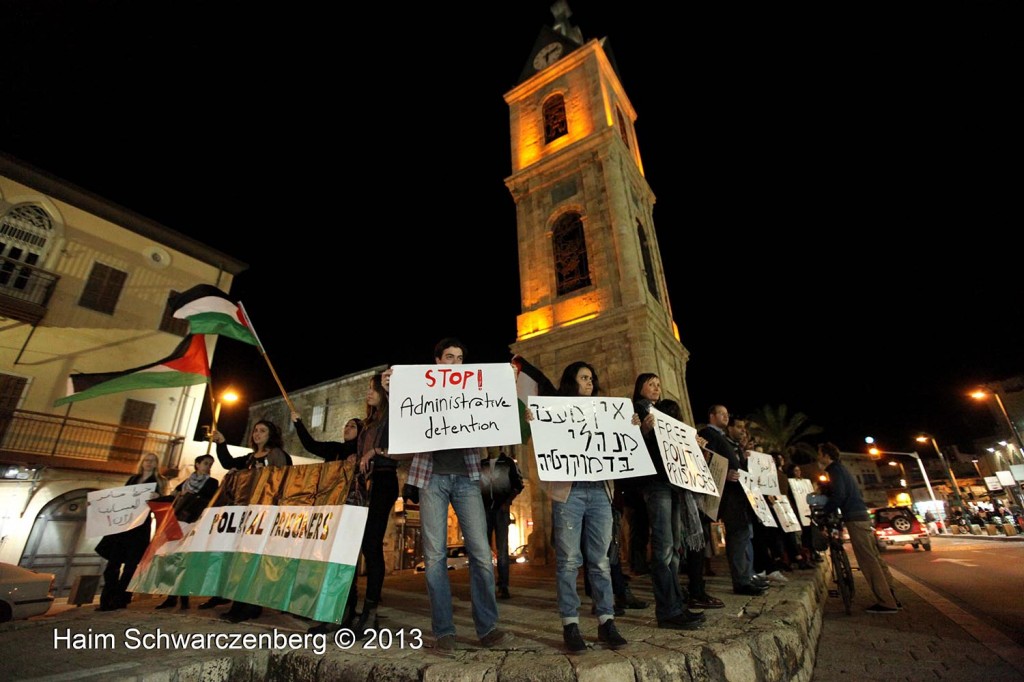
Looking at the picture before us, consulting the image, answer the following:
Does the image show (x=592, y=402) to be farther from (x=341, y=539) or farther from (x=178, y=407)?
(x=178, y=407)

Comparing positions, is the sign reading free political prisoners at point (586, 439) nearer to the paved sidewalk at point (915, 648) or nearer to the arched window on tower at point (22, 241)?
the paved sidewalk at point (915, 648)

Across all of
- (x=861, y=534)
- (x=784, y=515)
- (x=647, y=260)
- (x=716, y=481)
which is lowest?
Answer: (x=861, y=534)

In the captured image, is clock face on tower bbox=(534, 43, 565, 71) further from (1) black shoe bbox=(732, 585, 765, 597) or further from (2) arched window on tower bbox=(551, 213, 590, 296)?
(1) black shoe bbox=(732, 585, 765, 597)

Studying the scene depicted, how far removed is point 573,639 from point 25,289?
740 inches

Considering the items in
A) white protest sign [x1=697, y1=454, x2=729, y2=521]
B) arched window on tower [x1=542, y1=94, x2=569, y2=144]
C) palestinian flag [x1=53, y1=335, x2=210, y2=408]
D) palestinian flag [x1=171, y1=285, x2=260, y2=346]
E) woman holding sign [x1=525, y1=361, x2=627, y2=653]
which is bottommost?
woman holding sign [x1=525, y1=361, x2=627, y2=653]

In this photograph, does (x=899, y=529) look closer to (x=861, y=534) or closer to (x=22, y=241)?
(x=861, y=534)

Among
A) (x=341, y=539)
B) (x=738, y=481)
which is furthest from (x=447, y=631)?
(x=738, y=481)

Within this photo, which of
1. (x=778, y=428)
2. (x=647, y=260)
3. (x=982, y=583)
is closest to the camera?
(x=982, y=583)

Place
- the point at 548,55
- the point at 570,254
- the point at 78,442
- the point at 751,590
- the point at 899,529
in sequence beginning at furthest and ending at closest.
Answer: the point at 548,55 < the point at 899,529 < the point at 570,254 < the point at 78,442 < the point at 751,590

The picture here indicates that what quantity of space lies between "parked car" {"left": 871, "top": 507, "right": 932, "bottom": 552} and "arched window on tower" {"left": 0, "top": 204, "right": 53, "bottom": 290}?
91.7 feet

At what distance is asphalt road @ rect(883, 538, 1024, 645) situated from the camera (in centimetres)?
512

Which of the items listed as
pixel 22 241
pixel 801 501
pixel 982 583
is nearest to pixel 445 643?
pixel 801 501

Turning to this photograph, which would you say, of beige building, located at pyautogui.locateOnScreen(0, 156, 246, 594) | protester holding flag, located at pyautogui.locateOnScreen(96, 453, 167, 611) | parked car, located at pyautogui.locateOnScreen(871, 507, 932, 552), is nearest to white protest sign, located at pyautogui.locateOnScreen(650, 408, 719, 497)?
protester holding flag, located at pyautogui.locateOnScreen(96, 453, 167, 611)

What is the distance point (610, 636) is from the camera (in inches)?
118
